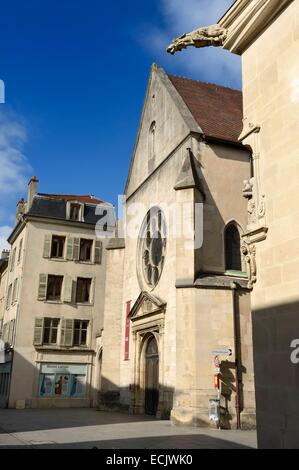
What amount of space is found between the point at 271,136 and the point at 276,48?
1.47 meters

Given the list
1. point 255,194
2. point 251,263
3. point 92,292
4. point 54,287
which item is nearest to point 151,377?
point 92,292

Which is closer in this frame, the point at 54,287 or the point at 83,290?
the point at 54,287

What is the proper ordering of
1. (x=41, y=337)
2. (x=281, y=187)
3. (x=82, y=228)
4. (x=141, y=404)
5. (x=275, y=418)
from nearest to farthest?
(x=275, y=418)
(x=281, y=187)
(x=141, y=404)
(x=41, y=337)
(x=82, y=228)

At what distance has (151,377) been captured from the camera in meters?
17.9

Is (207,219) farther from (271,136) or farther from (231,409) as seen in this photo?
(271,136)

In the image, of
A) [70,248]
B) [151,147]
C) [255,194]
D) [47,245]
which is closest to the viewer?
[255,194]

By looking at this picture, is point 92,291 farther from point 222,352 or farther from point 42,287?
point 222,352

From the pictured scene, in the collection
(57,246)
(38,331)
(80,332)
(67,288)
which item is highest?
(57,246)

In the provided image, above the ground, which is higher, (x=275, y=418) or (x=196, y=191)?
(x=196, y=191)

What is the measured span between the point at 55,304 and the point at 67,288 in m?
1.10

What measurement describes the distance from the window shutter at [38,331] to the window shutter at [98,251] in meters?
4.70

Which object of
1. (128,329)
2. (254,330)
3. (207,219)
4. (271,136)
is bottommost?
(254,330)

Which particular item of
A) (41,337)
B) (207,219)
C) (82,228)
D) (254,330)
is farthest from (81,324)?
(254,330)

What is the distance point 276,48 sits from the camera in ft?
26.2
